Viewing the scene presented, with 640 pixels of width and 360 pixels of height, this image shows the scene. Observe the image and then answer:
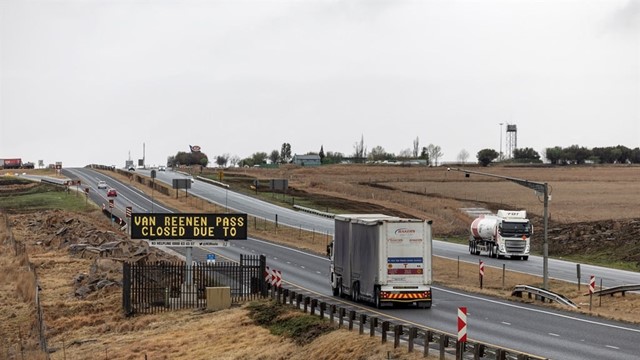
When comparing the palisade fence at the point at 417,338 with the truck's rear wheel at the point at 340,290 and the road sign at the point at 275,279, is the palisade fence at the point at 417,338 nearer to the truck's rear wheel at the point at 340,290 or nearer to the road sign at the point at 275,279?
the road sign at the point at 275,279

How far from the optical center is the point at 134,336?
41.1m

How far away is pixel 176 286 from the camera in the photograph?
161 feet

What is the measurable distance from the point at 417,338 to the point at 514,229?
47981 mm

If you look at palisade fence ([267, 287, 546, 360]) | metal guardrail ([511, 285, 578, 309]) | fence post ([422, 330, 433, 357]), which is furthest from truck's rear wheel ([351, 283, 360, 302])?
fence post ([422, 330, 433, 357])

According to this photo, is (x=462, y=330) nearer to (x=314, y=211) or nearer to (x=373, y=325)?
(x=373, y=325)

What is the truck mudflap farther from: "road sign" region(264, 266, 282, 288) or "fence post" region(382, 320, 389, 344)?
"fence post" region(382, 320, 389, 344)

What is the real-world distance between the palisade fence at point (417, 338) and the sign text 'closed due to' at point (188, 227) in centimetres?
1055

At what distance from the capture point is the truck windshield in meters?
76.8

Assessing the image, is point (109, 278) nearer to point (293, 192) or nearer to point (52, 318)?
point (52, 318)

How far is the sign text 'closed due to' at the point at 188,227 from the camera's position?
158 ft

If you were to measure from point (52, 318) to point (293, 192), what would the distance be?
103827 millimetres

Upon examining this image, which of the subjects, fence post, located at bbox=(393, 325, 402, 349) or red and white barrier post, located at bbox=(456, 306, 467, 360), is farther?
fence post, located at bbox=(393, 325, 402, 349)

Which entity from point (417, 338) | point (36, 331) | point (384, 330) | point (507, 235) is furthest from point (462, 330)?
point (507, 235)

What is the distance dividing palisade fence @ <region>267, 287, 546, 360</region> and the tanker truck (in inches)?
1617
